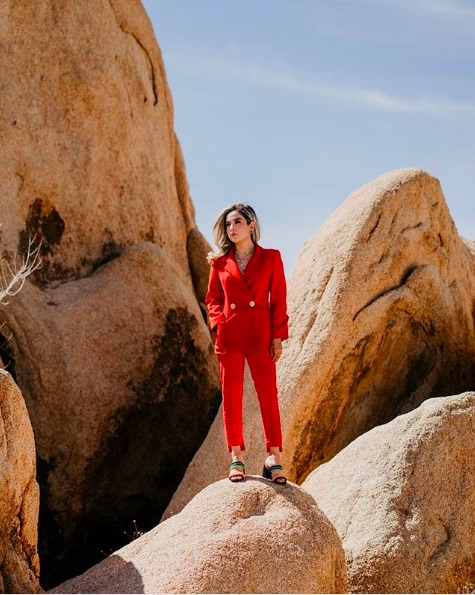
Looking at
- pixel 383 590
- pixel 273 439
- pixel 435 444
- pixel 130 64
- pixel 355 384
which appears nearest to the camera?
pixel 273 439

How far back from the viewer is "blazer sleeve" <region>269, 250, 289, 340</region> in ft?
23.4

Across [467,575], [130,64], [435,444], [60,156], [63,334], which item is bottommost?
[467,575]

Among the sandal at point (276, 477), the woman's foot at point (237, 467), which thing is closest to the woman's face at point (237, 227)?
the woman's foot at point (237, 467)

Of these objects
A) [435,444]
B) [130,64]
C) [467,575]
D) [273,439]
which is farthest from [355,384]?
[130,64]

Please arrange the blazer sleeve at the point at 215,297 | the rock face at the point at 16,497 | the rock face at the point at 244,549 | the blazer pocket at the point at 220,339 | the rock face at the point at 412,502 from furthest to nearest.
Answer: the rock face at the point at 412,502 < the blazer sleeve at the point at 215,297 < the blazer pocket at the point at 220,339 < the rock face at the point at 16,497 < the rock face at the point at 244,549

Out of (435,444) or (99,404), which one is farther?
(99,404)

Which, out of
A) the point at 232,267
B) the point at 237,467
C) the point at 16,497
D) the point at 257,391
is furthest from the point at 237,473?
the point at 16,497

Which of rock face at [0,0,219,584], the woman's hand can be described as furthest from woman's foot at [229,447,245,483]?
rock face at [0,0,219,584]

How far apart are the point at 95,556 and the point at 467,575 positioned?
14.0 feet

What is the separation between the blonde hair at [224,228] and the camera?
7367 millimetres

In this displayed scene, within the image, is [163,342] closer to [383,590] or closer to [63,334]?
[63,334]

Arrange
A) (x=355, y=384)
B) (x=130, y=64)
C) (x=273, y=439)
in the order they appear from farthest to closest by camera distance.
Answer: (x=130, y=64) → (x=355, y=384) → (x=273, y=439)

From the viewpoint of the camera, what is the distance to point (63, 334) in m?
10.9

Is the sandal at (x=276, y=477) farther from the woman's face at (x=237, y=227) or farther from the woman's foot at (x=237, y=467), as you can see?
the woman's face at (x=237, y=227)
